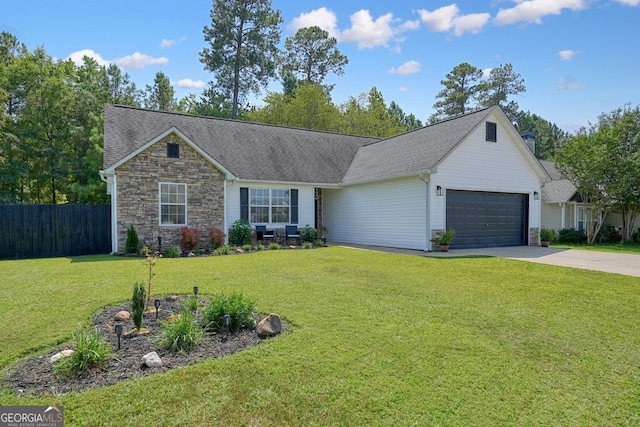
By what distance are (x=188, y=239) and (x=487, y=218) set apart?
12127mm

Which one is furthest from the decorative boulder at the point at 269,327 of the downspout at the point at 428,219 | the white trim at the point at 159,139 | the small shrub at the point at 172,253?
the white trim at the point at 159,139

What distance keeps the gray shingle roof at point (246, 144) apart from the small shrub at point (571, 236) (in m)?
12.6

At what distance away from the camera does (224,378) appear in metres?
3.47

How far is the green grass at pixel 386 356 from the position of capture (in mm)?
2988

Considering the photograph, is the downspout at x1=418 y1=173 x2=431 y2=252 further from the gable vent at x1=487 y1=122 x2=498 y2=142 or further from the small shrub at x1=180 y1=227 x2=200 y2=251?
the small shrub at x1=180 y1=227 x2=200 y2=251

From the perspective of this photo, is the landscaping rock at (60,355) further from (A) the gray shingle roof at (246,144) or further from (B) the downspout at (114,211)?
(A) the gray shingle roof at (246,144)

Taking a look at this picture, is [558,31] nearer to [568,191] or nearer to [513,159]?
[513,159]

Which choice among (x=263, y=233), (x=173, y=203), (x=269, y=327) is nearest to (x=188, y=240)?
(x=173, y=203)

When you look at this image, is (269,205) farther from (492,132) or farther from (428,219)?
(492,132)

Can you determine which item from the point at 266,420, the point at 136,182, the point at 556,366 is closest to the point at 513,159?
the point at 556,366

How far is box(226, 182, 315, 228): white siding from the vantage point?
1523cm

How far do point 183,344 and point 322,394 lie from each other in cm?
180

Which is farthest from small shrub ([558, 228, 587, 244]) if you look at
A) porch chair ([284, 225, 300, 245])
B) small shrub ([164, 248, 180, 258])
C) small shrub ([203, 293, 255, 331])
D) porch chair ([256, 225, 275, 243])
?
small shrub ([203, 293, 255, 331])

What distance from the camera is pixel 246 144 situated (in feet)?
59.7
